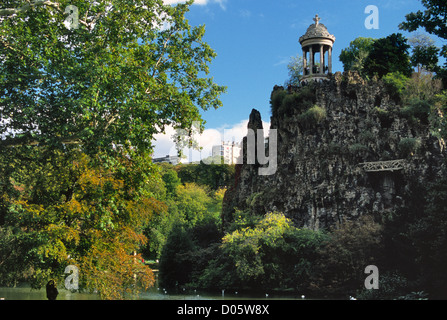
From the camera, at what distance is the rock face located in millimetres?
30391

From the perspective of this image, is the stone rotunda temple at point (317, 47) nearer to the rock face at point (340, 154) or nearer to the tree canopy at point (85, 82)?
the rock face at point (340, 154)

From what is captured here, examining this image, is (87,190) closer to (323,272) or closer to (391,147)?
(323,272)

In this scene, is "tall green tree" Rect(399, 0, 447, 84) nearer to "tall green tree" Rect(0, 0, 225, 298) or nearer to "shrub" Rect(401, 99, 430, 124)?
"tall green tree" Rect(0, 0, 225, 298)

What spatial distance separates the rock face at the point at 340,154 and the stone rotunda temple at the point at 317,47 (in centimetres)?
308

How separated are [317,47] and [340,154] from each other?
40.7 feet

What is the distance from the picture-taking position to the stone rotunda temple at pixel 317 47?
3928 centimetres

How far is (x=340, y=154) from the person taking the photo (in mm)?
32875

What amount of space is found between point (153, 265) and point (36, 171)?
1519 inches

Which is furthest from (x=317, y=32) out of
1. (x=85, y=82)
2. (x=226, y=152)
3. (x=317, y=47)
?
(x=226, y=152)

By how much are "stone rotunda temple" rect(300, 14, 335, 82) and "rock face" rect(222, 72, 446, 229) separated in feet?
10.1

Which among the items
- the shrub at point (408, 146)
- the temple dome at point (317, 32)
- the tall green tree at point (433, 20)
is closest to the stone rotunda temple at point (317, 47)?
the temple dome at point (317, 32)

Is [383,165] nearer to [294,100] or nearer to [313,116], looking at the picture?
[313,116]

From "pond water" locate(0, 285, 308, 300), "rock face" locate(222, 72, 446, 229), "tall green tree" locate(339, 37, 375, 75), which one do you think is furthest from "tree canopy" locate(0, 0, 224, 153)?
"tall green tree" locate(339, 37, 375, 75)

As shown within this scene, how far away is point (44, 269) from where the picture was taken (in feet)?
46.1
